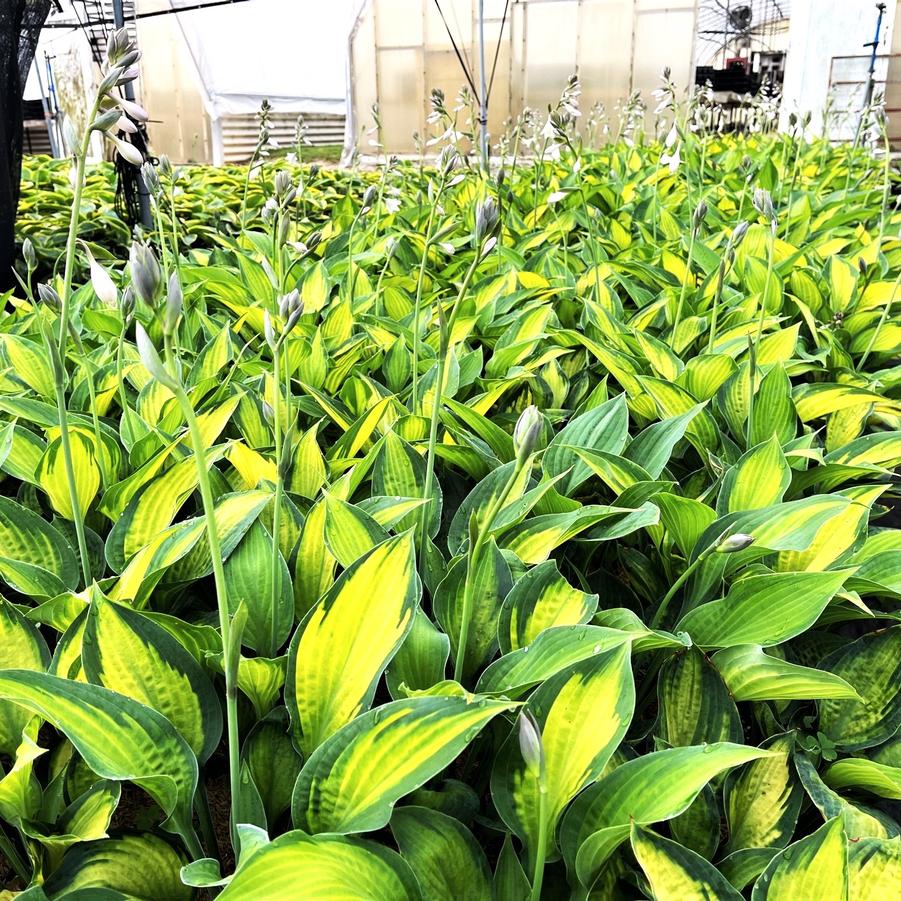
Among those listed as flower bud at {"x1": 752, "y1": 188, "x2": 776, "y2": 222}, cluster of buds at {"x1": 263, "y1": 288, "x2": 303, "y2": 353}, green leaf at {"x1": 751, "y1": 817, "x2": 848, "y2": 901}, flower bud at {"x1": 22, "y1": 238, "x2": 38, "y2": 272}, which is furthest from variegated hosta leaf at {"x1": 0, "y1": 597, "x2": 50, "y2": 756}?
flower bud at {"x1": 752, "y1": 188, "x2": 776, "y2": 222}

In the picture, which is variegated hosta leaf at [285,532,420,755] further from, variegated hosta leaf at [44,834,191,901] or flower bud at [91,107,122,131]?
flower bud at [91,107,122,131]

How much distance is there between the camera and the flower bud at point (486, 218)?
0.92 m

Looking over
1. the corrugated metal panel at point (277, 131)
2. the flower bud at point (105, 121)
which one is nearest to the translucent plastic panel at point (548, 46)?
the corrugated metal panel at point (277, 131)

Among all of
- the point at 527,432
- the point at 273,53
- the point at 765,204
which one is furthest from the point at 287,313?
the point at 273,53

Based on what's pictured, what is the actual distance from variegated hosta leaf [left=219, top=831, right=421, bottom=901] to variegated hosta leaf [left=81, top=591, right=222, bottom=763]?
0.21 m

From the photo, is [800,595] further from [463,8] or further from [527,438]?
[463,8]

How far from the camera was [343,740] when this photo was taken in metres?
0.69

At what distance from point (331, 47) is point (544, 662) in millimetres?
Answer: 12212

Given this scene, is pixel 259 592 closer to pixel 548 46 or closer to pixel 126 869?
pixel 126 869

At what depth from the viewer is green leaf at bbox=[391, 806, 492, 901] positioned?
2.22ft

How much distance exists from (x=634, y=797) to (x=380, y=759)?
0.22 m

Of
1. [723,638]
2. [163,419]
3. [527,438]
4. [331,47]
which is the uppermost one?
[331,47]

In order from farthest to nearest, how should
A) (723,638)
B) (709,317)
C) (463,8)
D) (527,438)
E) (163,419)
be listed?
(463,8), (709,317), (163,419), (723,638), (527,438)

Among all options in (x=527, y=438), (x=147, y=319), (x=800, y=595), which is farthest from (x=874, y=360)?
(x=147, y=319)
